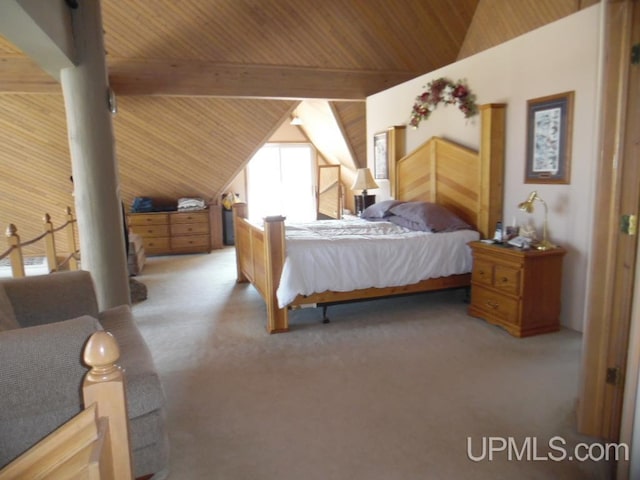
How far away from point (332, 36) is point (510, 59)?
2.57 m

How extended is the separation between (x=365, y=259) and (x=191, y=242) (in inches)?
183

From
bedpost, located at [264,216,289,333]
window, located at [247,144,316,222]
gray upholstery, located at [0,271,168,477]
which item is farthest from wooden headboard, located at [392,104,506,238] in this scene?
window, located at [247,144,316,222]

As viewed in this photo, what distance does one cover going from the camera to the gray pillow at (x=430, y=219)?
4.10 m

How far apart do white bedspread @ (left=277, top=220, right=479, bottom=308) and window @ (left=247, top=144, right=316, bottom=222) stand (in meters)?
5.68

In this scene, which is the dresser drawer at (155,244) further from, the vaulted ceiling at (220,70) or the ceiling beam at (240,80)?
the ceiling beam at (240,80)

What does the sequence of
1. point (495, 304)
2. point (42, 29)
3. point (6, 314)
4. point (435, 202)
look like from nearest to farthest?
point (6, 314), point (42, 29), point (495, 304), point (435, 202)

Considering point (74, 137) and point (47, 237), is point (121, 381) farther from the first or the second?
point (47, 237)

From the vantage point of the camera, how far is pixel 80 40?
306 centimetres

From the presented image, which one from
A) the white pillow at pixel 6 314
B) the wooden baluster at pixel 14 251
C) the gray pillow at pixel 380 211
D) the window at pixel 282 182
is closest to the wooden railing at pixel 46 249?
the wooden baluster at pixel 14 251

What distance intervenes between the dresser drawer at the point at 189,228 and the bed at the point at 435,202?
249 cm

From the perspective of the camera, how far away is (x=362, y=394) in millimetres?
2479

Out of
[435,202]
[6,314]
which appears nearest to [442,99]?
[435,202]

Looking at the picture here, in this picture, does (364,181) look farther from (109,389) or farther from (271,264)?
(109,389)

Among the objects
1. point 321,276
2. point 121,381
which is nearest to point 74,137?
point 321,276
